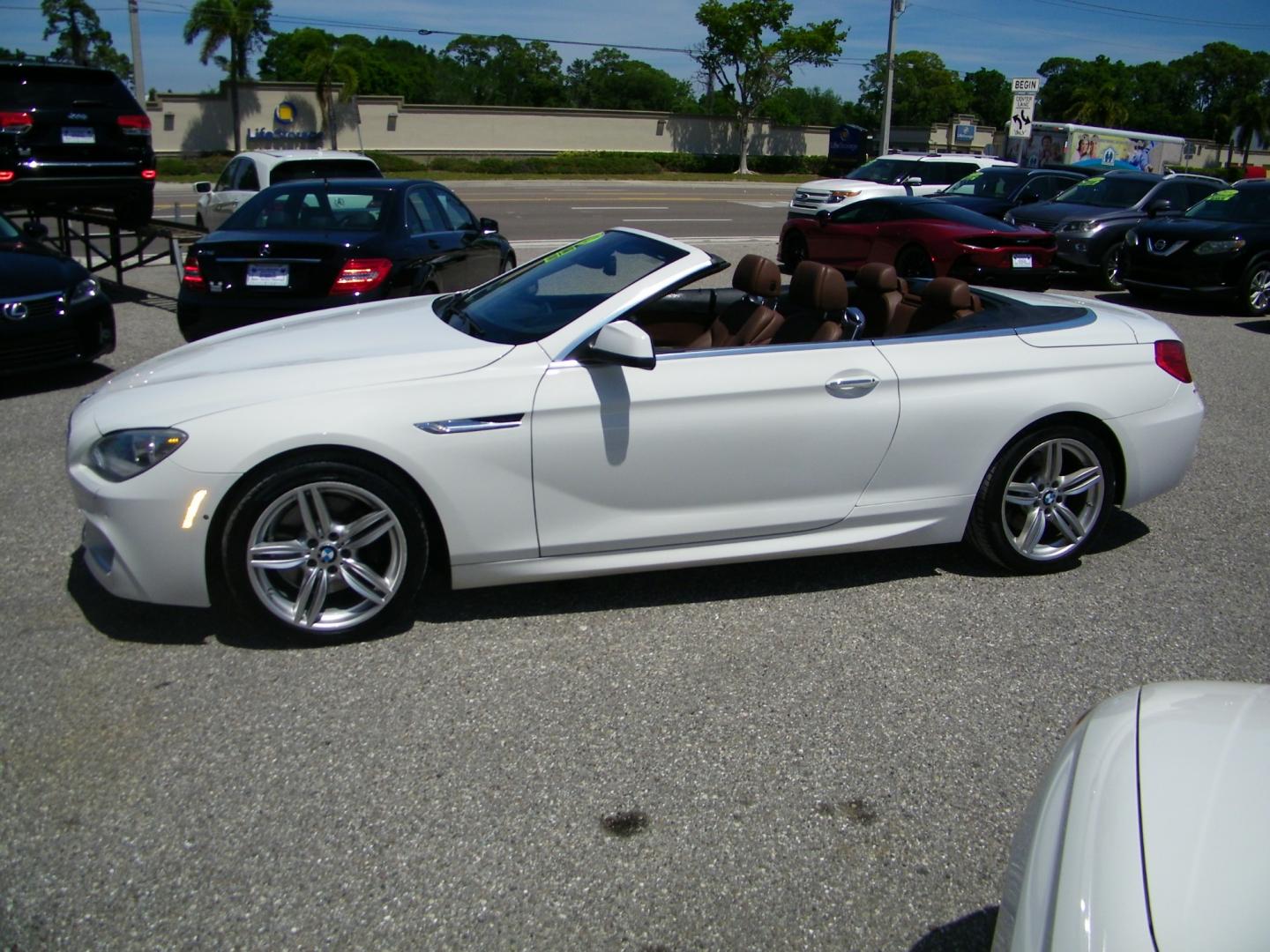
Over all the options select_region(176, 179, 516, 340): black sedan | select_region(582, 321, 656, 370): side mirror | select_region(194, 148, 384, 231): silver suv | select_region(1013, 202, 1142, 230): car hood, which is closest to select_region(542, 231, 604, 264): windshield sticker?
select_region(582, 321, 656, 370): side mirror

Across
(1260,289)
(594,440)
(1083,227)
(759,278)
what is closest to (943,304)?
(759,278)

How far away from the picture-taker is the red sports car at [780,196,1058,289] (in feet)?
43.1

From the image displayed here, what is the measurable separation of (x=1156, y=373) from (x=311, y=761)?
3829 millimetres

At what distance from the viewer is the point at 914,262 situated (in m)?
13.8

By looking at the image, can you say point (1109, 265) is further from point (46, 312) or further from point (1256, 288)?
point (46, 312)

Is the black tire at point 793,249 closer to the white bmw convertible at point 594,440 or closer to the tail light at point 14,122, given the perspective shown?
the tail light at point 14,122

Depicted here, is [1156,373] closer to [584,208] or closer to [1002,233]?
[1002,233]

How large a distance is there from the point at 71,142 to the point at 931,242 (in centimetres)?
968

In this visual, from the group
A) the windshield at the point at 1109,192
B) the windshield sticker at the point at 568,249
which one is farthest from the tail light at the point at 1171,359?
the windshield at the point at 1109,192

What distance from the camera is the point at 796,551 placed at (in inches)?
172

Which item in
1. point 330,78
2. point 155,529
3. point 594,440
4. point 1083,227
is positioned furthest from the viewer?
point 330,78

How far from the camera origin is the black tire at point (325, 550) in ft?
12.4

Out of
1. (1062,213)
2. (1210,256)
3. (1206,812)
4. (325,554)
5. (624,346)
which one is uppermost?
(1062,213)

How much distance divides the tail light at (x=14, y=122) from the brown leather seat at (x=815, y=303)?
9.28 meters
